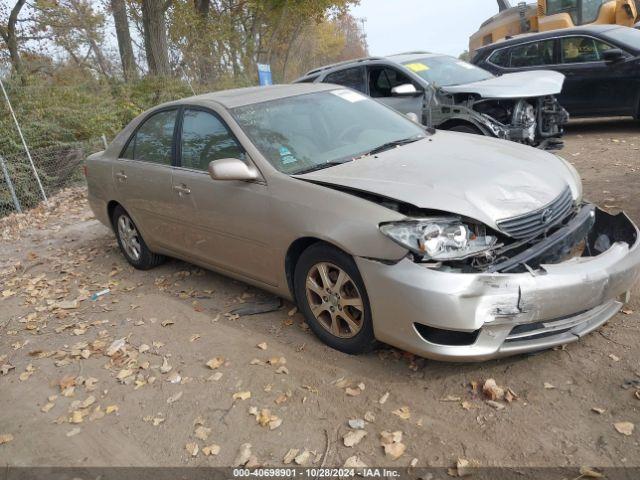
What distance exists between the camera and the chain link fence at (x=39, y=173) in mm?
9469

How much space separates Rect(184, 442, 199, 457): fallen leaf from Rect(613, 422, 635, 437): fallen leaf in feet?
6.75

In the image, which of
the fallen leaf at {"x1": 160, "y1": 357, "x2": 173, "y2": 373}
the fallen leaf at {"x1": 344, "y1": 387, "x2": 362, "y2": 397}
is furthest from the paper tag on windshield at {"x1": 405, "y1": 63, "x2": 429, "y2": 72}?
the fallen leaf at {"x1": 344, "y1": 387, "x2": 362, "y2": 397}

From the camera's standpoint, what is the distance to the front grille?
3.00 meters

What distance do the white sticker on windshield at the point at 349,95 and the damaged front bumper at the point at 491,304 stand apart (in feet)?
6.65

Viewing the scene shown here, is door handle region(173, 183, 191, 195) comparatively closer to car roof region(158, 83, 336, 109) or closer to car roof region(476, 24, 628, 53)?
car roof region(158, 83, 336, 109)

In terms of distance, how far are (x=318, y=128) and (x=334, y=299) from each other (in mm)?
1417

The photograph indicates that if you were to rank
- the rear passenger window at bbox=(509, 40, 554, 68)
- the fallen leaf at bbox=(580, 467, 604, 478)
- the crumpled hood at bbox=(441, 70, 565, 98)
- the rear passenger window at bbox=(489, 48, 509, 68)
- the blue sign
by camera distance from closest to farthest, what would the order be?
the fallen leaf at bbox=(580, 467, 604, 478) < the crumpled hood at bbox=(441, 70, 565, 98) < the rear passenger window at bbox=(509, 40, 554, 68) < the rear passenger window at bbox=(489, 48, 509, 68) < the blue sign

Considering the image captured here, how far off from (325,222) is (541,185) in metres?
1.33

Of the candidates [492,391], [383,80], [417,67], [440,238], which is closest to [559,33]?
[417,67]

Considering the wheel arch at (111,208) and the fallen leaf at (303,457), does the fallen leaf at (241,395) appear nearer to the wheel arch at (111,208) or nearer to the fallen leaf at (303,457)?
the fallen leaf at (303,457)

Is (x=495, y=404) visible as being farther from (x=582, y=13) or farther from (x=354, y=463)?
(x=582, y=13)

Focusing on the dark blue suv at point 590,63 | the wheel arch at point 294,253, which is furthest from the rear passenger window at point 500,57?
the wheel arch at point 294,253

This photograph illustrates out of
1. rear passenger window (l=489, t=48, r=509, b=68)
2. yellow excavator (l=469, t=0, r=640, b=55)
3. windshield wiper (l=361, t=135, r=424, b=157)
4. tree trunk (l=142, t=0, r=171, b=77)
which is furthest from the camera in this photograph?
tree trunk (l=142, t=0, r=171, b=77)

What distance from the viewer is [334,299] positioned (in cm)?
338
